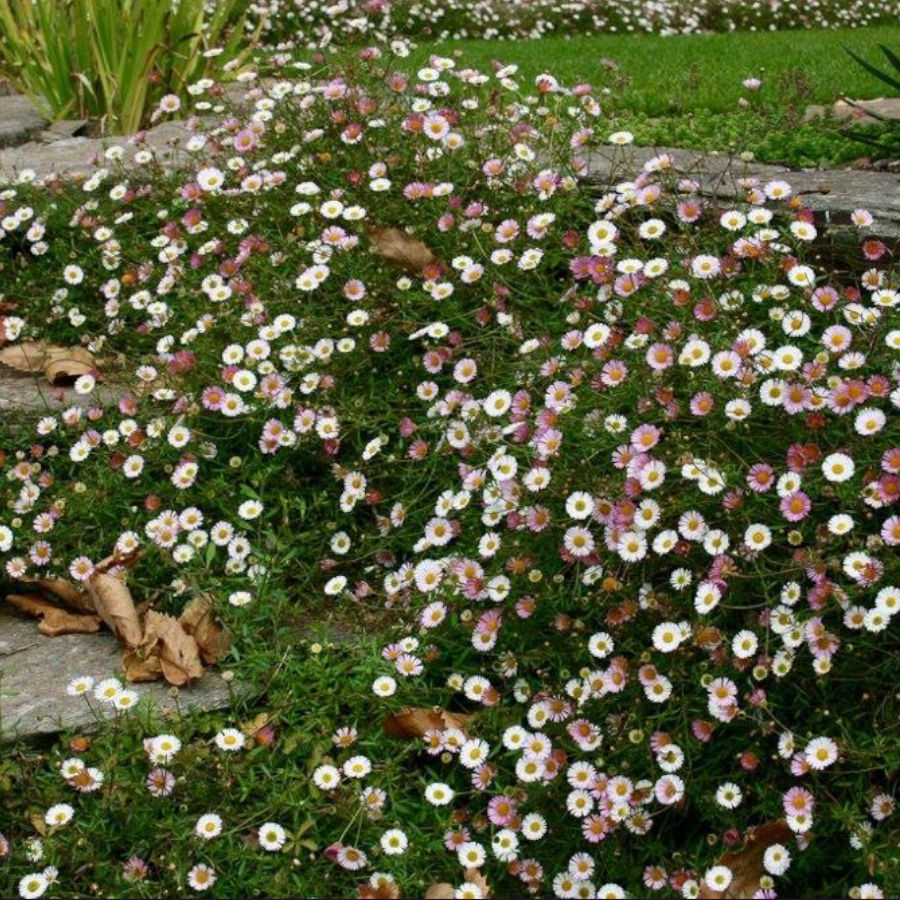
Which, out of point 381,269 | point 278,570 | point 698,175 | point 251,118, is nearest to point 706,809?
point 278,570

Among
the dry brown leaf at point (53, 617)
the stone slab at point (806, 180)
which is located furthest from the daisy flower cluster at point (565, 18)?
the dry brown leaf at point (53, 617)

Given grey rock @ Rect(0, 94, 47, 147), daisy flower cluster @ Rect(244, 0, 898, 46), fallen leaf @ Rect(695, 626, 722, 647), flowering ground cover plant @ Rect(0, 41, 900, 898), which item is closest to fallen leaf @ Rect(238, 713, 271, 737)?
flowering ground cover plant @ Rect(0, 41, 900, 898)

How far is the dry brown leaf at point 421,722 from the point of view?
276 centimetres

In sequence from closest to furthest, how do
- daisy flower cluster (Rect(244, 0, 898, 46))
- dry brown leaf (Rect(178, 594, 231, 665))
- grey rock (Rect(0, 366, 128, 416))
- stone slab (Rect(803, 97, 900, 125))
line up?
dry brown leaf (Rect(178, 594, 231, 665)), grey rock (Rect(0, 366, 128, 416)), stone slab (Rect(803, 97, 900, 125)), daisy flower cluster (Rect(244, 0, 898, 46))

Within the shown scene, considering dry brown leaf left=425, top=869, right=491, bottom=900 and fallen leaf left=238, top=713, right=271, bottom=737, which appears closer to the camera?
dry brown leaf left=425, top=869, right=491, bottom=900

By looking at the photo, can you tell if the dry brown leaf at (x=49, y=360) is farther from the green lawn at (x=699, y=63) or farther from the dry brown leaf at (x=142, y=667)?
the green lawn at (x=699, y=63)

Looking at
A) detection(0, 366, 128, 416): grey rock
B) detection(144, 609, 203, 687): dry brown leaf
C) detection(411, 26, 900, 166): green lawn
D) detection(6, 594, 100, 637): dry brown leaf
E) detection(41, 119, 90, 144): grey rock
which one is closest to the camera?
detection(144, 609, 203, 687): dry brown leaf

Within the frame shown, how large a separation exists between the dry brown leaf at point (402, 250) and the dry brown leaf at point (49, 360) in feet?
3.23

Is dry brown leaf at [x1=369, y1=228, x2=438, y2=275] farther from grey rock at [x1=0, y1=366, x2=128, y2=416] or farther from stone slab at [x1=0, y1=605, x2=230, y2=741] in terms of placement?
stone slab at [x1=0, y1=605, x2=230, y2=741]

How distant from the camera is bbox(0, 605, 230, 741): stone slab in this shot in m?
2.85

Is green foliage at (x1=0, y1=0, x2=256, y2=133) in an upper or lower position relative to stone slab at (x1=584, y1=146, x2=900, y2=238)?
lower

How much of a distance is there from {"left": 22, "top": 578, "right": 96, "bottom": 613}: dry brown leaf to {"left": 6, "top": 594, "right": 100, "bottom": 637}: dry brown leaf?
0.02 m

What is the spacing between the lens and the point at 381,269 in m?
3.81

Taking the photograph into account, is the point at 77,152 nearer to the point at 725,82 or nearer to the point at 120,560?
the point at 120,560
